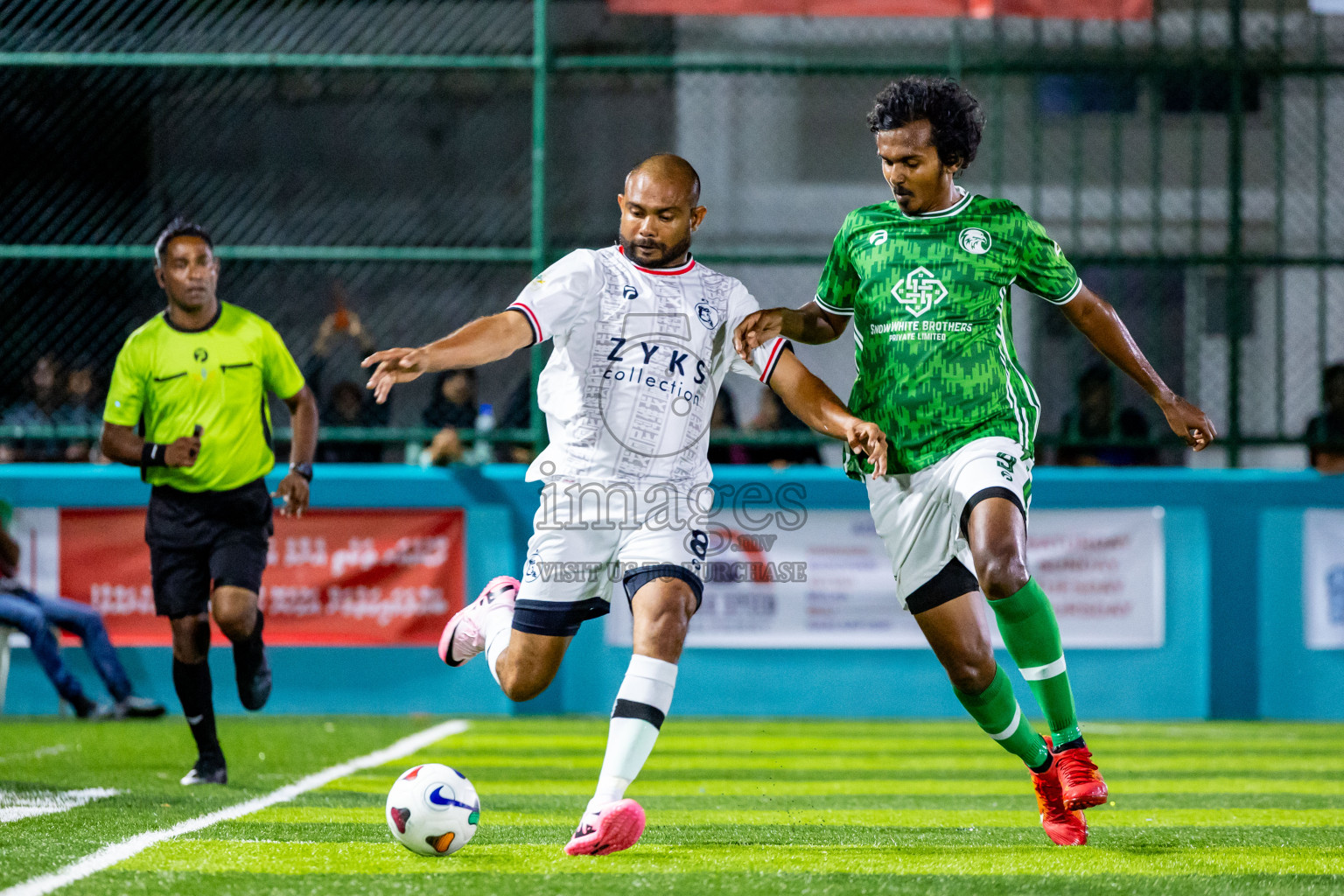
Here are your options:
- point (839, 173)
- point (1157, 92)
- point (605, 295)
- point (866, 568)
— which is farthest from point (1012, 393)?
point (839, 173)

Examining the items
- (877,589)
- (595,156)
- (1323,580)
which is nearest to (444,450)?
(877,589)

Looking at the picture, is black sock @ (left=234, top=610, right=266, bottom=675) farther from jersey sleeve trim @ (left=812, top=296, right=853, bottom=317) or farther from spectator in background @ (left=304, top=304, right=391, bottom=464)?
spectator in background @ (left=304, top=304, right=391, bottom=464)

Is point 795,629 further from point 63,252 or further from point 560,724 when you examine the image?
point 63,252

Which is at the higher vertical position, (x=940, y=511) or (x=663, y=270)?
(x=663, y=270)

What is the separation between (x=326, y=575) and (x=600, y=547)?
5.81 metres

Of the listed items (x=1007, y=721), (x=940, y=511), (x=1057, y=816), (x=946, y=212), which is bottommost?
(x=1057, y=816)

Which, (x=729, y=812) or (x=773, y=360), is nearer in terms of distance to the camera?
(x=773, y=360)

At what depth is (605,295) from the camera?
4637mm

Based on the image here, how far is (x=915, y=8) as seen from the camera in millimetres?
10180

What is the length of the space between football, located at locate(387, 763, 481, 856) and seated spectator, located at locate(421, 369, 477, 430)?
6.08m

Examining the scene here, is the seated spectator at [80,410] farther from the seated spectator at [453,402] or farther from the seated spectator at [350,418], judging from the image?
the seated spectator at [453,402]

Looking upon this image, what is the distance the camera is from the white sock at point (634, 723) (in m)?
4.20

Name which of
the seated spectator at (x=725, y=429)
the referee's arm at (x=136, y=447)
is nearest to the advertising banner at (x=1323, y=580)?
the seated spectator at (x=725, y=429)

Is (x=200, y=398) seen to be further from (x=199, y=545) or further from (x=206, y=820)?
(x=206, y=820)
